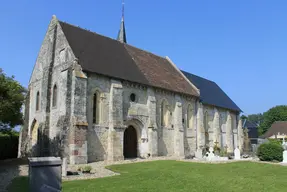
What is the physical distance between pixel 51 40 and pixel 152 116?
11.2 metres

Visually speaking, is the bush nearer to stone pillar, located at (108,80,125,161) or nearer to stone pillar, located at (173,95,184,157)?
stone pillar, located at (173,95,184,157)

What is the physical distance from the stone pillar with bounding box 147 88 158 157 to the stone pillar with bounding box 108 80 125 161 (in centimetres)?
329

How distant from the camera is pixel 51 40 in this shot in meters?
23.9

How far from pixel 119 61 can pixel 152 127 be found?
6670 mm

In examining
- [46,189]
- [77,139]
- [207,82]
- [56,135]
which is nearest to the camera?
[46,189]

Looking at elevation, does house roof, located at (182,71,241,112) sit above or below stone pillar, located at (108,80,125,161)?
above

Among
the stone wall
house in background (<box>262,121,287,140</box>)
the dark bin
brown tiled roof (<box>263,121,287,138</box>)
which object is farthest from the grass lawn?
brown tiled roof (<box>263,121,287,138</box>)

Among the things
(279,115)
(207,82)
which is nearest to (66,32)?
(207,82)

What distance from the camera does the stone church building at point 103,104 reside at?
797 inches

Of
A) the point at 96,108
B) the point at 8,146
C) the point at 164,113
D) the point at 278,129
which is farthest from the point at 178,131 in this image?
the point at 278,129

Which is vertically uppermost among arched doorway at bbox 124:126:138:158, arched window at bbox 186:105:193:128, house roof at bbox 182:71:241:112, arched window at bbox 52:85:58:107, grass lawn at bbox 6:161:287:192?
house roof at bbox 182:71:241:112

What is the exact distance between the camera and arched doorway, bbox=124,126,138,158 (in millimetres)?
24500

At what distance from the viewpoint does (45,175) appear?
4281 millimetres

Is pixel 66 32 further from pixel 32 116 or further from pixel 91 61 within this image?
pixel 32 116
